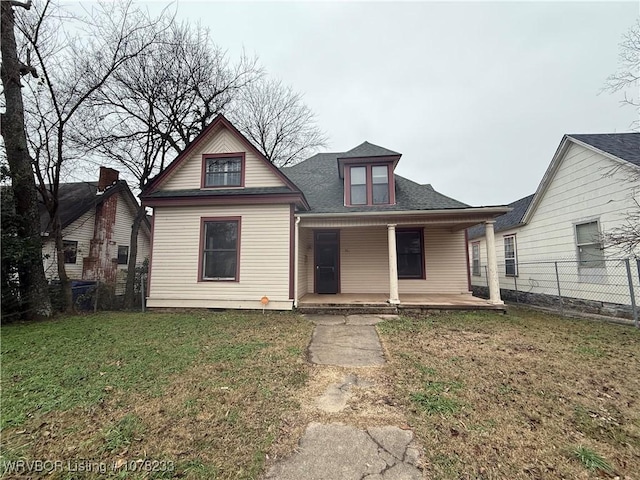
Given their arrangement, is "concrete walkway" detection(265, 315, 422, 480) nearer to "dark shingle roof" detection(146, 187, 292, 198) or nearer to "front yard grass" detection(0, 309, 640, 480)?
"front yard grass" detection(0, 309, 640, 480)

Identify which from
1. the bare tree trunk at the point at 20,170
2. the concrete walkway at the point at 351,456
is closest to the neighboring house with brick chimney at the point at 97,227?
the bare tree trunk at the point at 20,170

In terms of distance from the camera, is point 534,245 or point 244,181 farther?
point 534,245

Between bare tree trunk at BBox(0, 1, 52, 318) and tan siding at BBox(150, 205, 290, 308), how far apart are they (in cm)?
255

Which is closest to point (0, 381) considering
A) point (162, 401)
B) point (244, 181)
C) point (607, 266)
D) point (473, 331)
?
point (162, 401)

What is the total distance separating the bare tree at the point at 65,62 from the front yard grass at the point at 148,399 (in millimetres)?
5059

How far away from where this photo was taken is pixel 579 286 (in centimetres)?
754

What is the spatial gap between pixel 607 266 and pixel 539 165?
72.4 ft

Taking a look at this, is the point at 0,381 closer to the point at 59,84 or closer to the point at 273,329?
the point at 273,329

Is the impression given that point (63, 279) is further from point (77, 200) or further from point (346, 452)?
point (346, 452)

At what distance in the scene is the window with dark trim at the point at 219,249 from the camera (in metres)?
7.87

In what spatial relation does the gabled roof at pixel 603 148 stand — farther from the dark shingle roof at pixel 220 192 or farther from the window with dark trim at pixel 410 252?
the dark shingle roof at pixel 220 192

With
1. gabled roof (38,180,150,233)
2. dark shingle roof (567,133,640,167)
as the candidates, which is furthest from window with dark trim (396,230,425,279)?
gabled roof (38,180,150,233)

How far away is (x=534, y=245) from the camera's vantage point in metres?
9.53

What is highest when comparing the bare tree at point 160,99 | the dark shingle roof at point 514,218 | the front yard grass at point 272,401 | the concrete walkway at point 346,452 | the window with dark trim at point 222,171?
the bare tree at point 160,99
